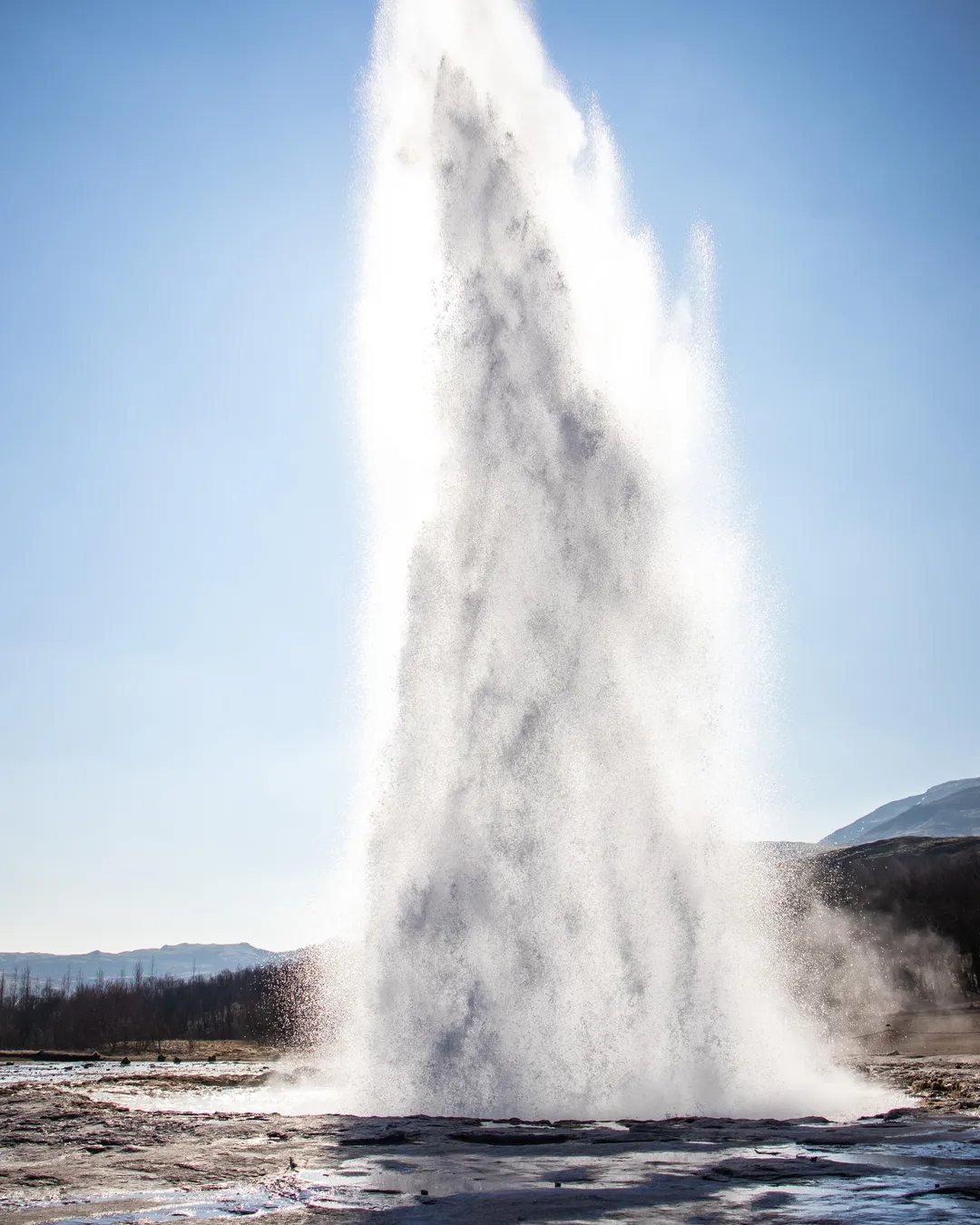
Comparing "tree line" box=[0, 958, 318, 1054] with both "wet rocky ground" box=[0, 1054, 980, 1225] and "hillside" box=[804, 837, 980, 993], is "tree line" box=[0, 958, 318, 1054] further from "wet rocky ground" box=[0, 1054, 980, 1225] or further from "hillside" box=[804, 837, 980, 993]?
"wet rocky ground" box=[0, 1054, 980, 1225]

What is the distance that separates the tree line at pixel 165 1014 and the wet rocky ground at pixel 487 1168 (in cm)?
8359

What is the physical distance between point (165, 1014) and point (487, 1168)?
419 ft

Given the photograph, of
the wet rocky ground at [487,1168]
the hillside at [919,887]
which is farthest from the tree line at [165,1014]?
the wet rocky ground at [487,1168]

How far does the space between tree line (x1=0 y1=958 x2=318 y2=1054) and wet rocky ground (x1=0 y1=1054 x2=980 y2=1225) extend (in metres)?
83.6

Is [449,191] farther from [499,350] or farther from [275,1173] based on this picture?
[275,1173]

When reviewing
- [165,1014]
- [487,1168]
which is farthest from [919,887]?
[487,1168]

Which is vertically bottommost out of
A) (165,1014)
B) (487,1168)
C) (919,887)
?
(487,1168)

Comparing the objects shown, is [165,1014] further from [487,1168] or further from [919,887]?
[487,1168]

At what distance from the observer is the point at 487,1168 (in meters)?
12.0

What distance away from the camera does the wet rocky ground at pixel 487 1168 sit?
9.48 metres

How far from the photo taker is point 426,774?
22109 millimetres

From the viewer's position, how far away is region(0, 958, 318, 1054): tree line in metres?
108

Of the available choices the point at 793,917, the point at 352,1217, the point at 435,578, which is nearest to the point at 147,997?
the point at 793,917

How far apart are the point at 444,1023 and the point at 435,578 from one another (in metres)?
10.4
